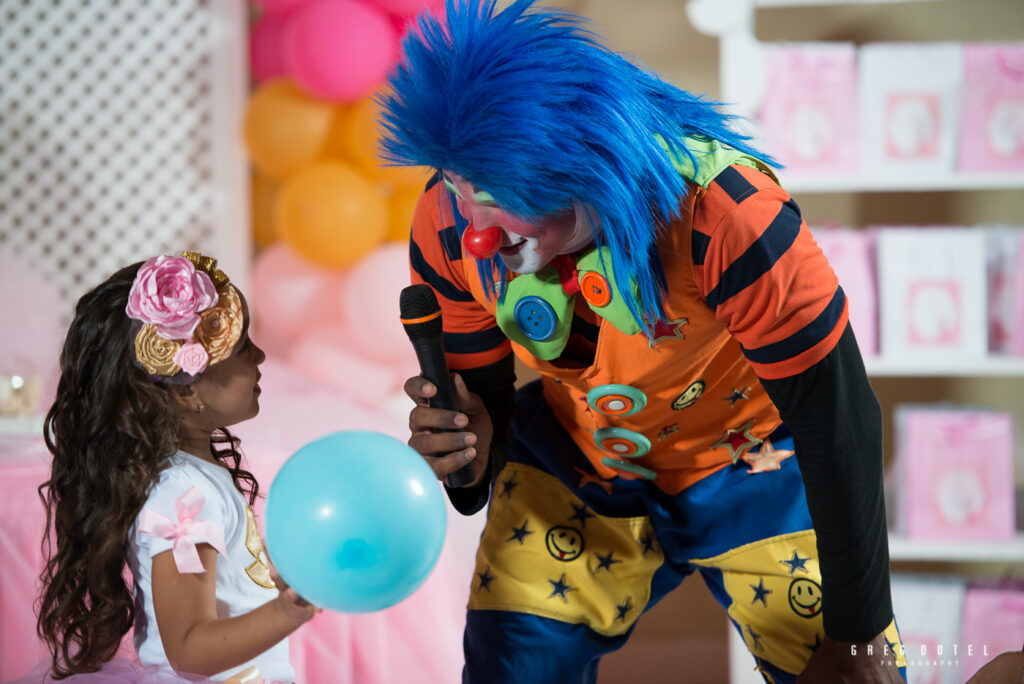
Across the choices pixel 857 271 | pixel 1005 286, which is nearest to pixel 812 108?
pixel 857 271

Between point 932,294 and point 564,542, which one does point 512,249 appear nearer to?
point 564,542

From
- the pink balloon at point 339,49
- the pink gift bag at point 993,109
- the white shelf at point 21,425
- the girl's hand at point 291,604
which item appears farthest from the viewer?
the pink balloon at point 339,49

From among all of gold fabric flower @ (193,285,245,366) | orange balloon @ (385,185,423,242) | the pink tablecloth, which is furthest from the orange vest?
orange balloon @ (385,185,423,242)

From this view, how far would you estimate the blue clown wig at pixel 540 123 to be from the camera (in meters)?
0.92

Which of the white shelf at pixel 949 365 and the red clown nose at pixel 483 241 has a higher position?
the red clown nose at pixel 483 241

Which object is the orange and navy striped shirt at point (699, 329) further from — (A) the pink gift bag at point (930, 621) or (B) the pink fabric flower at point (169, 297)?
(A) the pink gift bag at point (930, 621)

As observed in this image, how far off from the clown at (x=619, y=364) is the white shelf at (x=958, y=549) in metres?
1.02

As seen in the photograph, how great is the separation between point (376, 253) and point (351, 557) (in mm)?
1721

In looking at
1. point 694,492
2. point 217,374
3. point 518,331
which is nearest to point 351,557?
point 518,331

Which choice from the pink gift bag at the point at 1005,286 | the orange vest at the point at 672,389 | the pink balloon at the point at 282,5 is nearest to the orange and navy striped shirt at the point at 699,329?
the orange vest at the point at 672,389

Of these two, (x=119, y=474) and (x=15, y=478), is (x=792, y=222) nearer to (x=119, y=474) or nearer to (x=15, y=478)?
(x=119, y=474)

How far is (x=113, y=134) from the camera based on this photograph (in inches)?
118

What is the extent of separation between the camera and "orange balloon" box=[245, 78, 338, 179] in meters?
2.55

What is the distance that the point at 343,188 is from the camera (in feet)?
8.20
